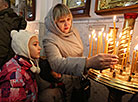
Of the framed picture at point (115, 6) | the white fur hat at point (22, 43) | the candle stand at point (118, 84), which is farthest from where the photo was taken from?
the framed picture at point (115, 6)

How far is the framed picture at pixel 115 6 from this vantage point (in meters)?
1.18

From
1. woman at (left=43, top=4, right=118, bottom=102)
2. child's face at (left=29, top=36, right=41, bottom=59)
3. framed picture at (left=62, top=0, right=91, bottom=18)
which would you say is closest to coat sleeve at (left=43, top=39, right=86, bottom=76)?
woman at (left=43, top=4, right=118, bottom=102)

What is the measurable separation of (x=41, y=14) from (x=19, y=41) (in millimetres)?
1603

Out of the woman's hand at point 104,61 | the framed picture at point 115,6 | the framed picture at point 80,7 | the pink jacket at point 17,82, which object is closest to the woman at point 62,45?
the woman's hand at point 104,61

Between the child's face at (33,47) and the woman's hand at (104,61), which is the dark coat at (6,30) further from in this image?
the woman's hand at (104,61)

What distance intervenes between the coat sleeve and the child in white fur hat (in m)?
0.14

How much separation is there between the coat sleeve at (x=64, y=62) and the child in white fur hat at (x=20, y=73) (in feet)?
0.47

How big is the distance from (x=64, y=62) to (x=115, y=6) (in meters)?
1.00

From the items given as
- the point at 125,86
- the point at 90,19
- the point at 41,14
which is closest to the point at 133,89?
the point at 125,86

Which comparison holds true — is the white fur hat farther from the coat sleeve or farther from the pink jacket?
the coat sleeve

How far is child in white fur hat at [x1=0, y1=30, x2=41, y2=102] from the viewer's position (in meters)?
0.83

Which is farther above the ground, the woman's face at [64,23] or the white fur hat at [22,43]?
the woman's face at [64,23]

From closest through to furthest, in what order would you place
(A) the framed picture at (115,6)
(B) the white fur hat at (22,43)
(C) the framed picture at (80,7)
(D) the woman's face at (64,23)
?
(B) the white fur hat at (22,43), (D) the woman's face at (64,23), (A) the framed picture at (115,6), (C) the framed picture at (80,7)

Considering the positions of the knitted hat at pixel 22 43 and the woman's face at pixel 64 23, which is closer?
the knitted hat at pixel 22 43
